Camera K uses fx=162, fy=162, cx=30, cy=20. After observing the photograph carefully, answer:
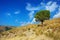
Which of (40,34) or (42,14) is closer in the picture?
(40,34)

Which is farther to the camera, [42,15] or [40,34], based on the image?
[42,15]

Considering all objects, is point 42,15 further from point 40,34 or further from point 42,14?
point 40,34

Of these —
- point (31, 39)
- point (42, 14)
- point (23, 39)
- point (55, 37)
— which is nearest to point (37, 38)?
point (31, 39)

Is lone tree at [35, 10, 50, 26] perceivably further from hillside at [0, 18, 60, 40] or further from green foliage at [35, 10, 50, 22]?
hillside at [0, 18, 60, 40]

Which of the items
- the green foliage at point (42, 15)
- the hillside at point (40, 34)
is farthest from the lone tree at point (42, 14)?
the hillside at point (40, 34)

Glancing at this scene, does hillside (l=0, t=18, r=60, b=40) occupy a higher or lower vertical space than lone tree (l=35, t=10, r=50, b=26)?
lower

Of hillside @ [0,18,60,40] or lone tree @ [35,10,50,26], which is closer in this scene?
hillside @ [0,18,60,40]

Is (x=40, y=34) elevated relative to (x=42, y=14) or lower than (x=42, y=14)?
lower

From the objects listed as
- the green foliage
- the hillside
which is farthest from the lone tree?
the hillside

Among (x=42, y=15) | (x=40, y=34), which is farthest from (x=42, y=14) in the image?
(x=40, y=34)

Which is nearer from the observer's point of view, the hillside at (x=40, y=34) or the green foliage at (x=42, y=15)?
the hillside at (x=40, y=34)

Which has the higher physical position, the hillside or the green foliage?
the green foliage

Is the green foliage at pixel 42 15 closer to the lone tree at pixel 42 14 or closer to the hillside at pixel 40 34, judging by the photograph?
the lone tree at pixel 42 14

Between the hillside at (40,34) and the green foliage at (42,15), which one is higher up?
the green foliage at (42,15)
